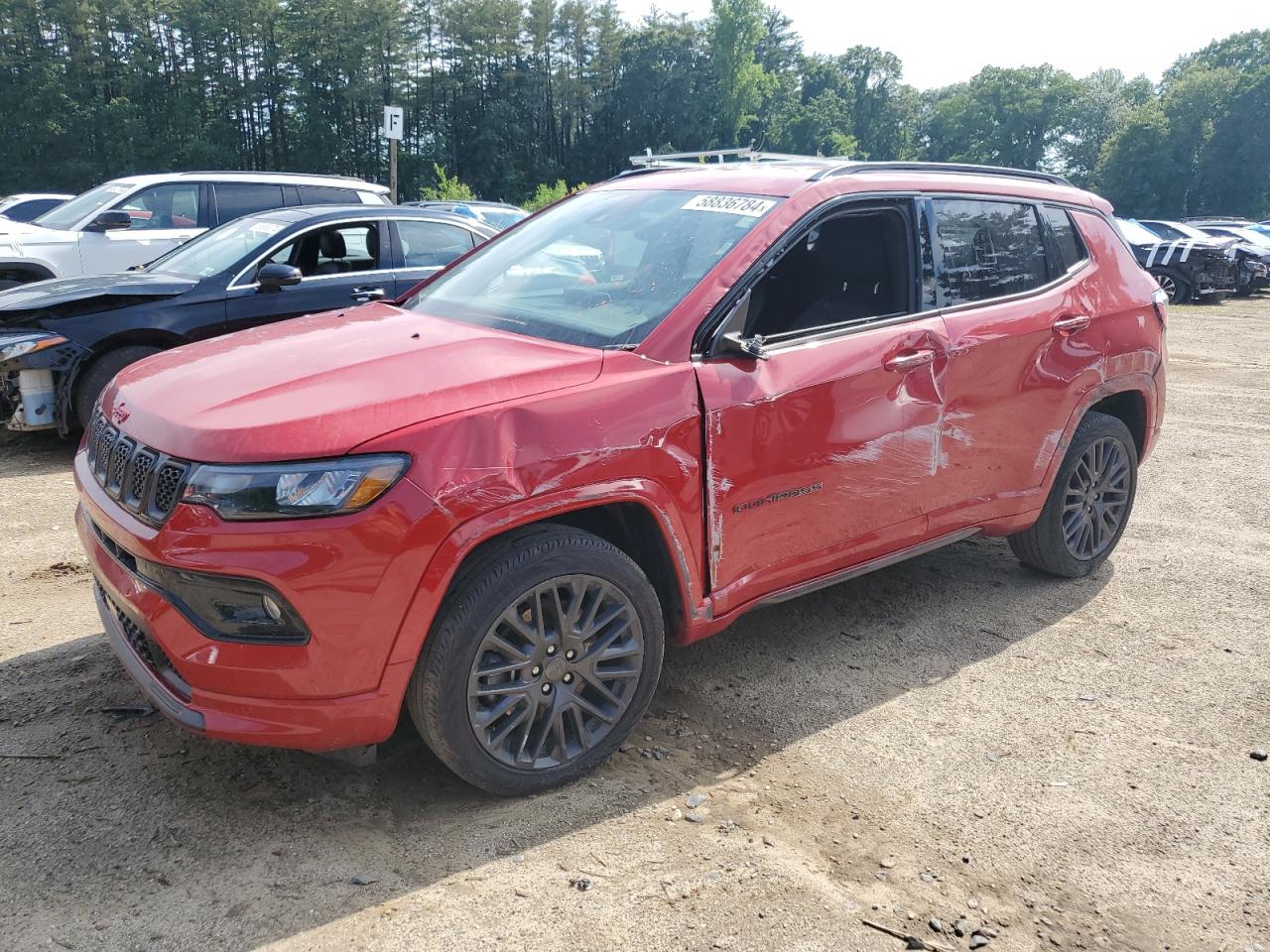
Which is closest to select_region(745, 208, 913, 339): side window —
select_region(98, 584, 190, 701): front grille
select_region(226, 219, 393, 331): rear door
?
select_region(98, 584, 190, 701): front grille

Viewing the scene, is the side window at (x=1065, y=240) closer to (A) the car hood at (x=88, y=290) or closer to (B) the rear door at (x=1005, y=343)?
(B) the rear door at (x=1005, y=343)

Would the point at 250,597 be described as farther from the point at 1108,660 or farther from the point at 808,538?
the point at 1108,660

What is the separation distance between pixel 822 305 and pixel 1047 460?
4.64 feet

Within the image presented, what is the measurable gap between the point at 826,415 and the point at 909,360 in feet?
1.61

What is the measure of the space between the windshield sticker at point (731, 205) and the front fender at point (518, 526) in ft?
3.73

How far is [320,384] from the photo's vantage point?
2.82 meters

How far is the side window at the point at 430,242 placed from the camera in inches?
297

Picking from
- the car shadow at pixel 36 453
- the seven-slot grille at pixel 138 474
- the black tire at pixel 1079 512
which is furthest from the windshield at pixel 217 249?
the black tire at pixel 1079 512

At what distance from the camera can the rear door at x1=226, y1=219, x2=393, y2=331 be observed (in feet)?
22.6

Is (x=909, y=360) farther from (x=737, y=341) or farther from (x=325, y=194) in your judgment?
(x=325, y=194)

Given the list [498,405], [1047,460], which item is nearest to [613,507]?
[498,405]

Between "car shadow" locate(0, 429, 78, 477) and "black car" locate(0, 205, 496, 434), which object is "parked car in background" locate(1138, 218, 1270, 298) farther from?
"car shadow" locate(0, 429, 78, 477)

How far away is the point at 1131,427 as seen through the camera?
4973 millimetres

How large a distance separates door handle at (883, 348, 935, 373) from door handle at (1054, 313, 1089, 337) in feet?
2.84
